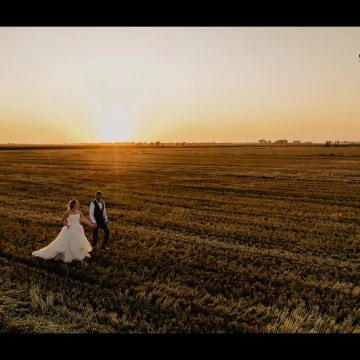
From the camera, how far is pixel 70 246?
9141mm

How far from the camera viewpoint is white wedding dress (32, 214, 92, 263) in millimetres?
9109

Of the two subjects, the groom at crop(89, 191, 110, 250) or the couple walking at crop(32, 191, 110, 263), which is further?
the groom at crop(89, 191, 110, 250)

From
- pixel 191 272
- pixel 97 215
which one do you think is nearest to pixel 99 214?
pixel 97 215

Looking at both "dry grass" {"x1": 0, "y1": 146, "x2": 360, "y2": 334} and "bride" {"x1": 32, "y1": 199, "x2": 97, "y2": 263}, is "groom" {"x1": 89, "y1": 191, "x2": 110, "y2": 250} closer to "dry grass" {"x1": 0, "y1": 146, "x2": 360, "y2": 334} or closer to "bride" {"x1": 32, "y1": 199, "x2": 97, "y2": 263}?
"dry grass" {"x1": 0, "y1": 146, "x2": 360, "y2": 334}

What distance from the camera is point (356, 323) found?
254 inches

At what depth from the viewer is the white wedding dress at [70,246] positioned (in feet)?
29.9

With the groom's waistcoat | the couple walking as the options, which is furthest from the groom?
the couple walking

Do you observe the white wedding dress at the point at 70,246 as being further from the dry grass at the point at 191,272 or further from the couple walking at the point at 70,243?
the dry grass at the point at 191,272

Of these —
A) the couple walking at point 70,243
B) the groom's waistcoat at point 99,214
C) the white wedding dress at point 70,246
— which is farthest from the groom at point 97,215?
the white wedding dress at point 70,246

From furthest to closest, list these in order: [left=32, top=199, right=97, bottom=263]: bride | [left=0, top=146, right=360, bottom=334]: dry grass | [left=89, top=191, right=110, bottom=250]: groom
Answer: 1. [left=89, top=191, right=110, bottom=250]: groom
2. [left=32, top=199, right=97, bottom=263]: bride
3. [left=0, top=146, right=360, bottom=334]: dry grass
